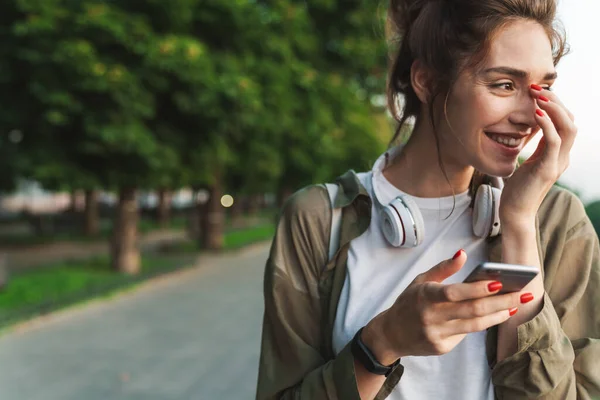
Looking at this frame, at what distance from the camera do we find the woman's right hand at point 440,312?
104 centimetres

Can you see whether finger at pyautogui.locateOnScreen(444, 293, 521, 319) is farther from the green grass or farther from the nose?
the green grass

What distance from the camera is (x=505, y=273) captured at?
3.29 ft

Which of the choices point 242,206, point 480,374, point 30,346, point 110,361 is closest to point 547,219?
point 480,374

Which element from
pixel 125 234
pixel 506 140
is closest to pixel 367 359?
pixel 506 140

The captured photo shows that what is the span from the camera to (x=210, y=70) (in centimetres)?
1055

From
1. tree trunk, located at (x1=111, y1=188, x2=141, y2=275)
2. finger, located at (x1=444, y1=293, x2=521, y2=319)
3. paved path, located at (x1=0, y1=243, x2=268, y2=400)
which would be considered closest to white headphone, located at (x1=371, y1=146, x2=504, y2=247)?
finger, located at (x1=444, y1=293, x2=521, y2=319)

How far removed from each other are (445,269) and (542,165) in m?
0.34

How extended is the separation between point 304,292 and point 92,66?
8651mm

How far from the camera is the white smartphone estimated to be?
99cm

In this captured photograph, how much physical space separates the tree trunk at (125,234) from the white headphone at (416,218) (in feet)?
38.3

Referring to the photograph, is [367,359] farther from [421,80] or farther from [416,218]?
[421,80]

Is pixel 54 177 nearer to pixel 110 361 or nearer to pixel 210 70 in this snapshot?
pixel 210 70

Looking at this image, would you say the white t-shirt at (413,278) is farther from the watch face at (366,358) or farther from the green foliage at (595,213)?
the green foliage at (595,213)

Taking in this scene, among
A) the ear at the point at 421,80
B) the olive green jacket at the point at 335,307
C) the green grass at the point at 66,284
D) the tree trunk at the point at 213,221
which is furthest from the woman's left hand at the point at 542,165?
the tree trunk at the point at 213,221
